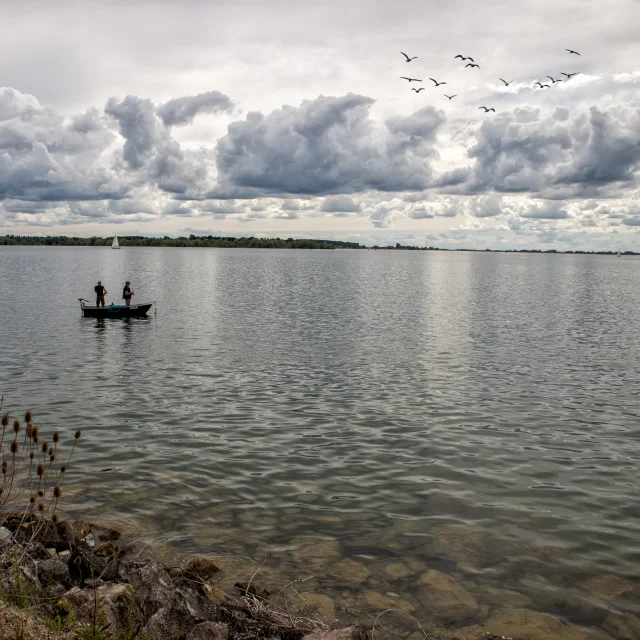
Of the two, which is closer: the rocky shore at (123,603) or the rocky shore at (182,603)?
the rocky shore at (123,603)

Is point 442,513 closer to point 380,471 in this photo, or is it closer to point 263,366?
point 380,471

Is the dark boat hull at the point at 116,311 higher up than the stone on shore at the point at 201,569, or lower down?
higher up

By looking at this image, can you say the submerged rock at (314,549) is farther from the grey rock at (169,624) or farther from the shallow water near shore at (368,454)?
the grey rock at (169,624)

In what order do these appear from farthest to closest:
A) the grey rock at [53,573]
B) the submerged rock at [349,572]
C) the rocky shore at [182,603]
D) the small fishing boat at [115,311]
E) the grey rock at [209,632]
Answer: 1. the small fishing boat at [115,311]
2. the submerged rock at [349,572]
3. the grey rock at [53,573]
4. the grey rock at [209,632]
5. the rocky shore at [182,603]

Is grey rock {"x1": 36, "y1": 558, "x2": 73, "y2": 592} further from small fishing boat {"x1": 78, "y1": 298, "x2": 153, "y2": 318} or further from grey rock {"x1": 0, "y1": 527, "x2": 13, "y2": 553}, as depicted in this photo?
small fishing boat {"x1": 78, "y1": 298, "x2": 153, "y2": 318}

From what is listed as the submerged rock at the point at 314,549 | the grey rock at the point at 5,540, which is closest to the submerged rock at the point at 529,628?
the submerged rock at the point at 314,549

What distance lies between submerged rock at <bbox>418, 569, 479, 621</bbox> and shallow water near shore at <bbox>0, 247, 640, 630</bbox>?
10cm

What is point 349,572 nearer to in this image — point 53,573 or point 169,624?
point 169,624

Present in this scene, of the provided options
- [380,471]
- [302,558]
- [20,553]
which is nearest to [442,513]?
[380,471]

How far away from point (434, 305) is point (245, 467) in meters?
50.5

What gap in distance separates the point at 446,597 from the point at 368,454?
728 cm

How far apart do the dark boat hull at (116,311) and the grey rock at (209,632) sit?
1709 inches

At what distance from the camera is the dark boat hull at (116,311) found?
A: 49094mm

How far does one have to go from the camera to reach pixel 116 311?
4934 cm
